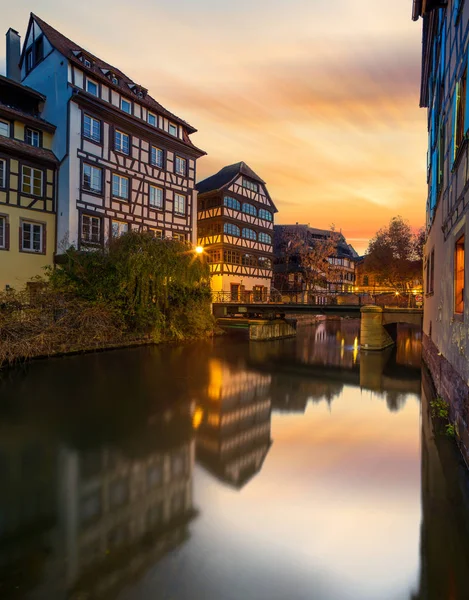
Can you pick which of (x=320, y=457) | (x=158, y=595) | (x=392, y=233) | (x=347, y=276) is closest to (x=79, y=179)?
(x=320, y=457)

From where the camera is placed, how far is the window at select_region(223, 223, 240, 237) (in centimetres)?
3325

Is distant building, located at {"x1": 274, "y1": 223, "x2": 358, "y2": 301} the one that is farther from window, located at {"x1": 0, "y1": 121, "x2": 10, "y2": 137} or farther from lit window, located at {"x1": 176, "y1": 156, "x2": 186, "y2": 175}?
window, located at {"x1": 0, "y1": 121, "x2": 10, "y2": 137}

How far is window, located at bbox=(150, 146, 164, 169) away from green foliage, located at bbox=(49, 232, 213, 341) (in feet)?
24.6

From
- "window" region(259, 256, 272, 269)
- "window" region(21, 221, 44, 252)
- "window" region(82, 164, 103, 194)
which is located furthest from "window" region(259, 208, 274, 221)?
"window" region(21, 221, 44, 252)

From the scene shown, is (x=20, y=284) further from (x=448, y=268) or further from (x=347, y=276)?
(x=347, y=276)

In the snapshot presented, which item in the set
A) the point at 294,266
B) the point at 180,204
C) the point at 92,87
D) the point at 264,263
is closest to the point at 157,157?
the point at 180,204

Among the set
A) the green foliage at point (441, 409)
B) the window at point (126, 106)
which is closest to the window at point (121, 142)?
the window at point (126, 106)

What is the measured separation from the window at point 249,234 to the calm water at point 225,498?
85.2ft

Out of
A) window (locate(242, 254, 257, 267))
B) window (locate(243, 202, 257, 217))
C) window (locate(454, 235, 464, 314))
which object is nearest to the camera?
window (locate(454, 235, 464, 314))

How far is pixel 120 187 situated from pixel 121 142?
2.68m

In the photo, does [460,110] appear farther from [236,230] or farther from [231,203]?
[236,230]

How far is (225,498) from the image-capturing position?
16.2 feet

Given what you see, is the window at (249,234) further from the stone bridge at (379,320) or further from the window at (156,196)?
the stone bridge at (379,320)

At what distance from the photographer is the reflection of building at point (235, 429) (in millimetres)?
5949
